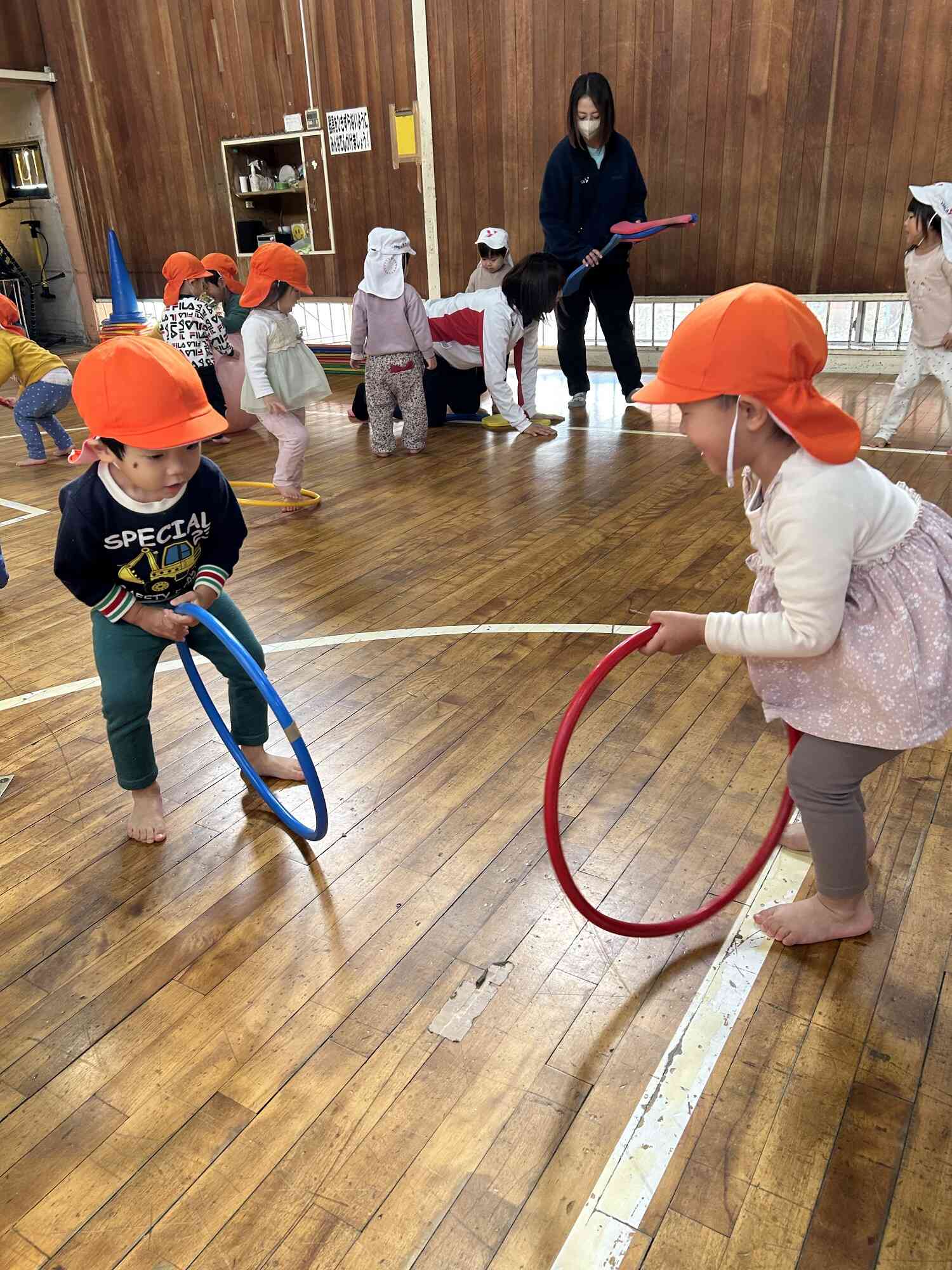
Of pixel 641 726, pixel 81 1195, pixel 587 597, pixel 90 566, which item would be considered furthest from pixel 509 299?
pixel 81 1195

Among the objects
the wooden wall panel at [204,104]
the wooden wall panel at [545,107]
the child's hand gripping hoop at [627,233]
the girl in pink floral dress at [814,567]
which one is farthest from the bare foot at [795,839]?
the wooden wall panel at [204,104]

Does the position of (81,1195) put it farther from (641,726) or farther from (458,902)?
(641,726)

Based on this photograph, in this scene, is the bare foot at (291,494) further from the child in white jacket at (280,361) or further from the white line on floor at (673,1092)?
the white line on floor at (673,1092)

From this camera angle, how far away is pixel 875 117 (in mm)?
6520

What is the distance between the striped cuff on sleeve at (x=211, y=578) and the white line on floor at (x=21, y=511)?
9.82ft

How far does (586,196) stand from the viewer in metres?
6.18

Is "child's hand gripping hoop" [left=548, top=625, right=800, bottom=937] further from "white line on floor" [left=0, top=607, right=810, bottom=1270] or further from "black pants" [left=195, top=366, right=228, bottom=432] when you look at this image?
"black pants" [left=195, top=366, right=228, bottom=432]

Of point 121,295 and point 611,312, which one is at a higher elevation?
point 611,312

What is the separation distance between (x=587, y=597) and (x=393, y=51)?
680 cm

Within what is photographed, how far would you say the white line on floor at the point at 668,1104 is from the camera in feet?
4.20

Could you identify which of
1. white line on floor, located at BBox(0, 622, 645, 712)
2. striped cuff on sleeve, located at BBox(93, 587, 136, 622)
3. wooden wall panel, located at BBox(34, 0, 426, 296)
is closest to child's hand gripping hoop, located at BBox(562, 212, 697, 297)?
wooden wall panel, located at BBox(34, 0, 426, 296)

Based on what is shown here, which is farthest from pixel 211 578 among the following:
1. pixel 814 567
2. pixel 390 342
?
pixel 390 342

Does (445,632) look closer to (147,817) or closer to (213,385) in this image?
(147,817)

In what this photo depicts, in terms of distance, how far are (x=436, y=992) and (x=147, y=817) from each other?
0.87 meters
